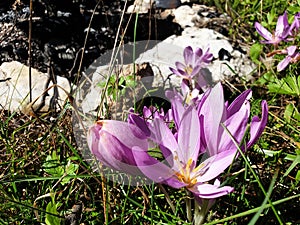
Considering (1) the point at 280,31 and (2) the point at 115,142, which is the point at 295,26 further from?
(2) the point at 115,142

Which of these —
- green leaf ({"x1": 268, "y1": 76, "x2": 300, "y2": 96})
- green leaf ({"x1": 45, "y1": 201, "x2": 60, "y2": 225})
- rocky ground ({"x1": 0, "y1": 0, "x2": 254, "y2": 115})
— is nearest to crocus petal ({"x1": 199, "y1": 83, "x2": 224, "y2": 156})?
green leaf ({"x1": 45, "y1": 201, "x2": 60, "y2": 225})

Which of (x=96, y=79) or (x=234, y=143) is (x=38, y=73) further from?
(x=234, y=143)

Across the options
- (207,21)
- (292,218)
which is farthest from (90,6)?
(292,218)

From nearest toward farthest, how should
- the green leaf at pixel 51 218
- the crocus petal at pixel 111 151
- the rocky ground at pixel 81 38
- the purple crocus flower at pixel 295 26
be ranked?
the crocus petal at pixel 111 151 → the green leaf at pixel 51 218 → the purple crocus flower at pixel 295 26 → the rocky ground at pixel 81 38

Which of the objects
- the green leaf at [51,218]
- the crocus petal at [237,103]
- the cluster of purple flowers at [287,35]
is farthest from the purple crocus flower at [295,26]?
the green leaf at [51,218]

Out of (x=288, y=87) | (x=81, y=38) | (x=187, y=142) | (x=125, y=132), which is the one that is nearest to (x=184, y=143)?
(x=187, y=142)

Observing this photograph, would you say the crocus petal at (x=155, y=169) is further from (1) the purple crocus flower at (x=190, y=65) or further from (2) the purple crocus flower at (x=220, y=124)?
(1) the purple crocus flower at (x=190, y=65)
